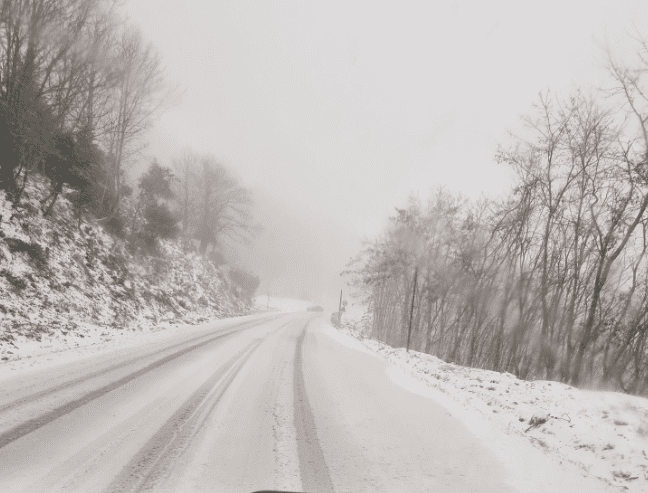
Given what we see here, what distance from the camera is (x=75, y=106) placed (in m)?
12.4

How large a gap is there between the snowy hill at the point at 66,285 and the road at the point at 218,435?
2.65m

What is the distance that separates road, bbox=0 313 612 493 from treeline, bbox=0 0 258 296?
8.44m

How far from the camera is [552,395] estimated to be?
7.59m

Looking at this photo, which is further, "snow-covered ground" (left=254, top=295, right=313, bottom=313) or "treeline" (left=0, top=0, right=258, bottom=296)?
"snow-covered ground" (left=254, top=295, right=313, bottom=313)

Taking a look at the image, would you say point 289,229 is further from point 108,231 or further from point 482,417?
point 482,417

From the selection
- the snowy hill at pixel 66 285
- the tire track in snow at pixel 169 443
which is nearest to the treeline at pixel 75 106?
the snowy hill at pixel 66 285

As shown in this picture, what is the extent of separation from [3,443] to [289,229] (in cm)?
18398

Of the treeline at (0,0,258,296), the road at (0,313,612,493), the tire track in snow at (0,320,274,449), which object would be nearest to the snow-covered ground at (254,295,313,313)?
the treeline at (0,0,258,296)

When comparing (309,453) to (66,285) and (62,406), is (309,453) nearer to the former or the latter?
(62,406)

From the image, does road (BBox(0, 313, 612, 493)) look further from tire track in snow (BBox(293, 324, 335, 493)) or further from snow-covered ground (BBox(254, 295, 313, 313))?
snow-covered ground (BBox(254, 295, 313, 313))

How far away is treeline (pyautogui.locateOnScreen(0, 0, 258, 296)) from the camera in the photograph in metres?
9.99

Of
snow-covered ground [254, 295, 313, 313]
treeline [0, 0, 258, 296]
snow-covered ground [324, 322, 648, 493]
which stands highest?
treeline [0, 0, 258, 296]

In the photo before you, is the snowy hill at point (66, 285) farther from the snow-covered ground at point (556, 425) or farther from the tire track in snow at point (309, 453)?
the snow-covered ground at point (556, 425)

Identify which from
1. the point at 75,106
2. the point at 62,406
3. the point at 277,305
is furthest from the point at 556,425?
the point at 277,305
